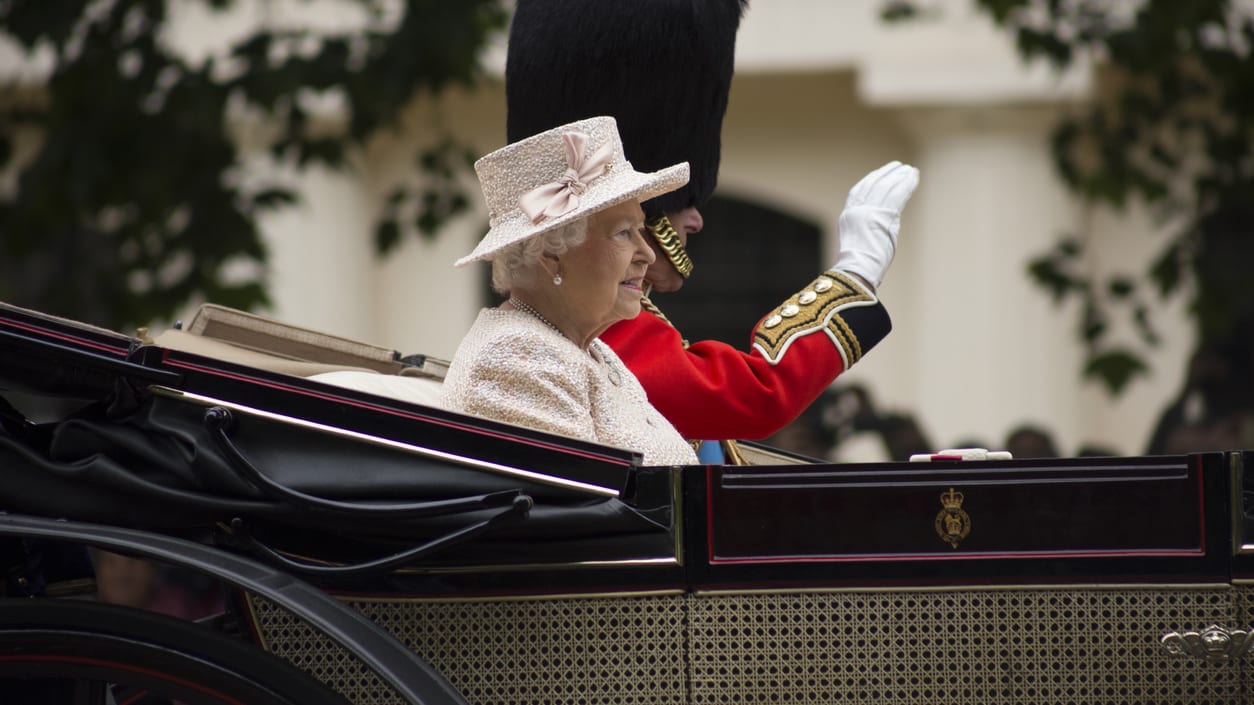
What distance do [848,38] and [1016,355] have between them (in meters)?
1.99

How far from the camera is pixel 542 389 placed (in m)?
2.36

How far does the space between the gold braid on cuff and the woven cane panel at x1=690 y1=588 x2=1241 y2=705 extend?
Answer: 94 cm

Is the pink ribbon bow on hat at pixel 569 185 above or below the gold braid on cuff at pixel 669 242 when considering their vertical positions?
below

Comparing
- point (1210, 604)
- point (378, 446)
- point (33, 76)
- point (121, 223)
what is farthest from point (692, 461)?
point (33, 76)

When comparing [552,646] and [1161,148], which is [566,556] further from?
[1161,148]

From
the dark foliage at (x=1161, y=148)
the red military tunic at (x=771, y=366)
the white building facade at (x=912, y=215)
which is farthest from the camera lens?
the white building facade at (x=912, y=215)

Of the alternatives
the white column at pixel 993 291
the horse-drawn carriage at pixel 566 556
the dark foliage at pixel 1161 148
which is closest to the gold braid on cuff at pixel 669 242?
the horse-drawn carriage at pixel 566 556

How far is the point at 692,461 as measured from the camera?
253cm

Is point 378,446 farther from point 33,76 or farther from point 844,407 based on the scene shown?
point 33,76

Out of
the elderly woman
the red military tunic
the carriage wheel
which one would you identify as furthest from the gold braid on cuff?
the carriage wheel

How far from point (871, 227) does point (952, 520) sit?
841 mm

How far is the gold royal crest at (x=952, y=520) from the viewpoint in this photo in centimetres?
212

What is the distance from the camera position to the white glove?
9.30ft

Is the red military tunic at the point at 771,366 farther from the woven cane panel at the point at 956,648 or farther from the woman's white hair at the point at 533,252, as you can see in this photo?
the woven cane panel at the point at 956,648
